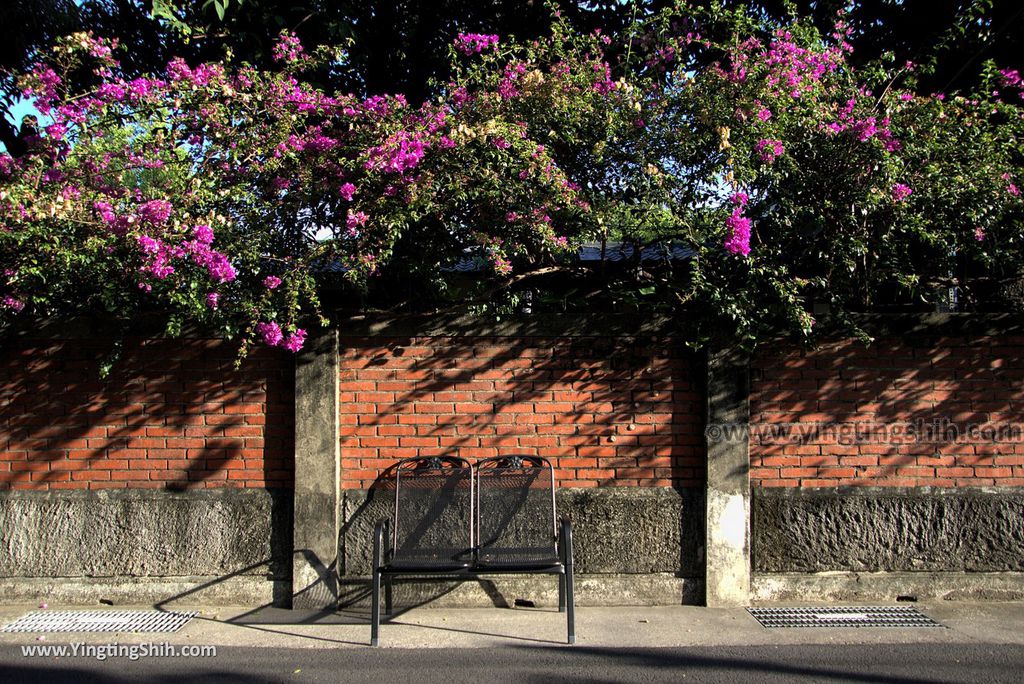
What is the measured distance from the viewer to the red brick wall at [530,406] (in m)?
5.49

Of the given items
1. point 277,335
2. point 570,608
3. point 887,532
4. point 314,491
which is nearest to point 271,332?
point 277,335

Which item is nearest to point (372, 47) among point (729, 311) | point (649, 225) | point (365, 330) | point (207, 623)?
point (365, 330)

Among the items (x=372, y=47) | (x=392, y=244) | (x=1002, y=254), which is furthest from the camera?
(x=372, y=47)

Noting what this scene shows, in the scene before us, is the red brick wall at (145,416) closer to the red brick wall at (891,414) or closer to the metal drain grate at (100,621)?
the metal drain grate at (100,621)

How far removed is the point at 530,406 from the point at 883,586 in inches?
110

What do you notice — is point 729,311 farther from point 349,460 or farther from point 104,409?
point 104,409

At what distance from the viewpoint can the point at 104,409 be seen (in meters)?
5.47

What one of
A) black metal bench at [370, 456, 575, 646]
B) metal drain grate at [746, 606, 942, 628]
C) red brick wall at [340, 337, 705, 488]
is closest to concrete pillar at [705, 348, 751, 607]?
red brick wall at [340, 337, 705, 488]

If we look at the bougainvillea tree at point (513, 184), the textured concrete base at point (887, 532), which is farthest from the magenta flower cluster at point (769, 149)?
the textured concrete base at point (887, 532)

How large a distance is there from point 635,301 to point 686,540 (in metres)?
1.75

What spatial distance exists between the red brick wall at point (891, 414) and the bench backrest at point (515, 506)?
60.1 inches

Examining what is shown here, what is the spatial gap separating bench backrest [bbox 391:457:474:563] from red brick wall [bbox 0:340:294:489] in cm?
89

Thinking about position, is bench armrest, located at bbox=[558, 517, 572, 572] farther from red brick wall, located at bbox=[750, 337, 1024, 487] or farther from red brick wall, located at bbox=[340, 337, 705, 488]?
red brick wall, located at bbox=[750, 337, 1024, 487]

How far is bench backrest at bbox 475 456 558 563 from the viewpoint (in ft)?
17.2
